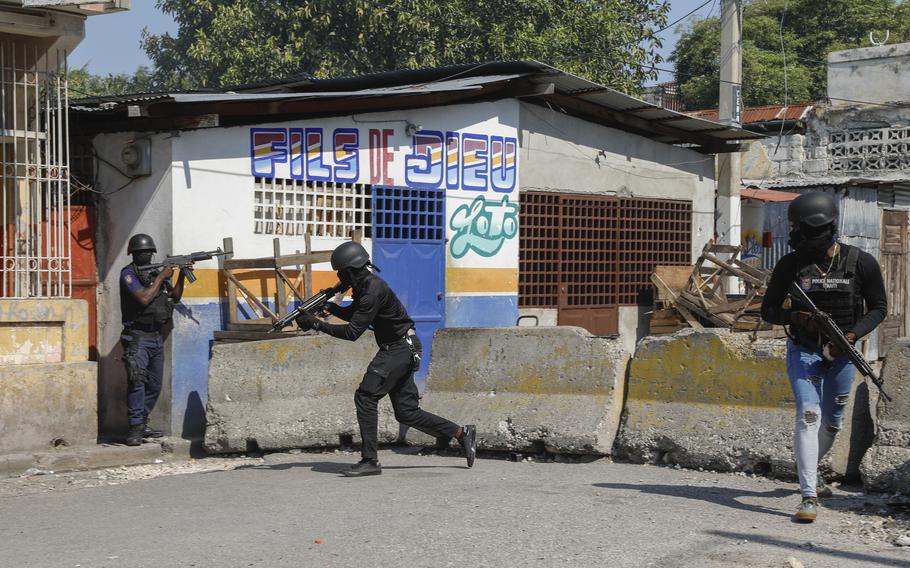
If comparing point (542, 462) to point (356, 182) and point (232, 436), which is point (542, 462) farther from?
point (356, 182)

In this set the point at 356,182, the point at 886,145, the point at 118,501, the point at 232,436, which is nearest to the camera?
the point at 118,501

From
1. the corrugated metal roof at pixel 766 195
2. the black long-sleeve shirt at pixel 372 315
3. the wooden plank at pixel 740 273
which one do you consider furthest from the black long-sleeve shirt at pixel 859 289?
the corrugated metal roof at pixel 766 195

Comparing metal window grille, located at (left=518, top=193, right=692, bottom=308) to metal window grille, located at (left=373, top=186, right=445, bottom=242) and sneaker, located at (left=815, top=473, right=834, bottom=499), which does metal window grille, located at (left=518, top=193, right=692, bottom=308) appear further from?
sneaker, located at (left=815, top=473, right=834, bottom=499)

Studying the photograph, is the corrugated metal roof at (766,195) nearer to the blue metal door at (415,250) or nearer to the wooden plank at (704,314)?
the wooden plank at (704,314)

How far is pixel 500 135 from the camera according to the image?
535 inches

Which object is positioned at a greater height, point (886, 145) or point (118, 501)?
point (886, 145)

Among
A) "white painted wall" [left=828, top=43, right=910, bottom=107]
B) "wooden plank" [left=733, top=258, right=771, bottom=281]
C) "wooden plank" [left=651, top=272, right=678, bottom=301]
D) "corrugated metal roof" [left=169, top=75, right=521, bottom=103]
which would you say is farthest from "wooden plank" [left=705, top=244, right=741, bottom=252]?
"white painted wall" [left=828, top=43, right=910, bottom=107]

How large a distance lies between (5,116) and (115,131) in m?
1.15

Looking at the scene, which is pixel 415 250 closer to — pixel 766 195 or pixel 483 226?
pixel 483 226

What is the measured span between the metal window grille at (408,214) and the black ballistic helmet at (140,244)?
9.55 ft

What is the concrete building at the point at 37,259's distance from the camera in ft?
29.9

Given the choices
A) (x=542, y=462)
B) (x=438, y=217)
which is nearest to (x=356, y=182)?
(x=438, y=217)

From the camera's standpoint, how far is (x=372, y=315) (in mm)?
8078

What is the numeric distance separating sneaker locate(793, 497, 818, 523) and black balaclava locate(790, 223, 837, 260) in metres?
1.40
